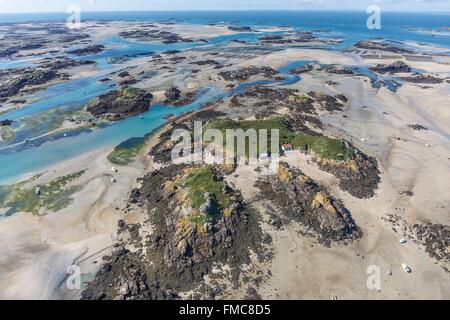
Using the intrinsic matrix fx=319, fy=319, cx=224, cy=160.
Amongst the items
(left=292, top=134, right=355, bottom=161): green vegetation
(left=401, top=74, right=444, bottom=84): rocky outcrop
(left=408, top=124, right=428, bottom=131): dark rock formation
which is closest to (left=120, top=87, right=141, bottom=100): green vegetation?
(left=292, top=134, right=355, bottom=161): green vegetation

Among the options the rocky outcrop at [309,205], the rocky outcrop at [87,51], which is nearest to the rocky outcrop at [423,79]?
the rocky outcrop at [309,205]

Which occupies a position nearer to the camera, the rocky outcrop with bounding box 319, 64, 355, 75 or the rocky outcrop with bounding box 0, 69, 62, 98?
the rocky outcrop with bounding box 0, 69, 62, 98

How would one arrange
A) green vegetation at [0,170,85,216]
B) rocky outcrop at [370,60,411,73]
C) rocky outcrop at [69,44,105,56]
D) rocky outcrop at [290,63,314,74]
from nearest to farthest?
1. green vegetation at [0,170,85,216]
2. rocky outcrop at [290,63,314,74]
3. rocky outcrop at [370,60,411,73]
4. rocky outcrop at [69,44,105,56]

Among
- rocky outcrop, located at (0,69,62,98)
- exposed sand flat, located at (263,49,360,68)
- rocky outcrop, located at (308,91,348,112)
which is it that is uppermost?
exposed sand flat, located at (263,49,360,68)

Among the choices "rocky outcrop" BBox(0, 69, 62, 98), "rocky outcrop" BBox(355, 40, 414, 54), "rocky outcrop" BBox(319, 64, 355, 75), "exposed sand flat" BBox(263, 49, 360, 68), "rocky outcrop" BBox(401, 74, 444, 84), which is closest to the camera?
"rocky outcrop" BBox(0, 69, 62, 98)

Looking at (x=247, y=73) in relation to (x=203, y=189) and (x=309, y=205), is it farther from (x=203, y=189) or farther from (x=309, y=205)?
(x=309, y=205)

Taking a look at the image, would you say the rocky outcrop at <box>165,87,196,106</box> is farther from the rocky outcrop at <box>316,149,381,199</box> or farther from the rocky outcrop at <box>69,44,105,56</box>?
the rocky outcrop at <box>69,44,105,56</box>

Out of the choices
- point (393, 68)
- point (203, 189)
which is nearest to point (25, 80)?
point (203, 189)

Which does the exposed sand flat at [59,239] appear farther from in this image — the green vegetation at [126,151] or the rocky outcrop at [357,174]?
the rocky outcrop at [357,174]
